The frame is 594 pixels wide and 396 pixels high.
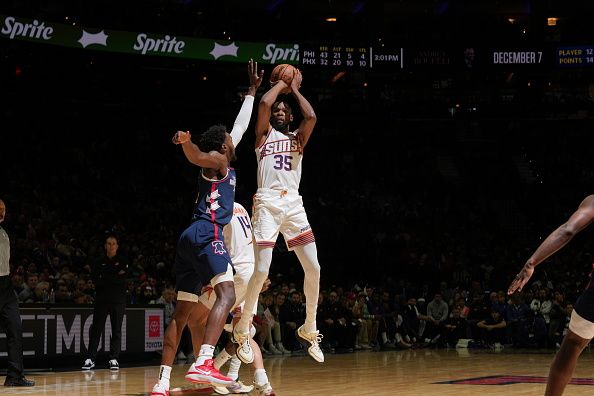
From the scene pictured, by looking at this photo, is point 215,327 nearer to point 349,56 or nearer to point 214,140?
point 214,140

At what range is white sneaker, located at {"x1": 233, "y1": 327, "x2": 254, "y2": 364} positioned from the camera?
708 cm

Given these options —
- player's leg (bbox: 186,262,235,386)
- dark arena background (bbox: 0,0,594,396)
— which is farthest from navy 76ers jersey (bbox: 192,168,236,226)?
dark arena background (bbox: 0,0,594,396)

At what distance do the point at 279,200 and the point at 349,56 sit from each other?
17330mm

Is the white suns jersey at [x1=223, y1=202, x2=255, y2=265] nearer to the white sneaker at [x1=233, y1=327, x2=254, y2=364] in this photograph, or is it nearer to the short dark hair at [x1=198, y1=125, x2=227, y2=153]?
the white sneaker at [x1=233, y1=327, x2=254, y2=364]

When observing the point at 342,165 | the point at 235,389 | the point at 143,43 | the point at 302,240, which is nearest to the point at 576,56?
the point at 342,165

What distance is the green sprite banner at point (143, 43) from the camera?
1937cm

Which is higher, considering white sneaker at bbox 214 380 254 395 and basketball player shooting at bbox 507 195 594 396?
basketball player shooting at bbox 507 195 594 396

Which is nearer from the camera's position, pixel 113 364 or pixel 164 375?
pixel 164 375

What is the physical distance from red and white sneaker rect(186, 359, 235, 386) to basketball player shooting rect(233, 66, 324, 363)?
84cm

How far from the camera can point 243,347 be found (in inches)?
281

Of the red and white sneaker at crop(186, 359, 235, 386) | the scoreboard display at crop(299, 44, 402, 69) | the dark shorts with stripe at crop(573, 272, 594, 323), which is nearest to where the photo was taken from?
the dark shorts with stripe at crop(573, 272, 594, 323)

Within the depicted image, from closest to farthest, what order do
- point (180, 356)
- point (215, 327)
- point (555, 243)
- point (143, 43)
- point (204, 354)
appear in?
point (555, 243), point (204, 354), point (215, 327), point (180, 356), point (143, 43)

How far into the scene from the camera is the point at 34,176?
21125 millimetres

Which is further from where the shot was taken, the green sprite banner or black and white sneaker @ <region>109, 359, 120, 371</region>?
the green sprite banner
